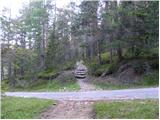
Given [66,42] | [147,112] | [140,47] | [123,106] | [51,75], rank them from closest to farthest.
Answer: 1. [147,112]
2. [123,106]
3. [140,47]
4. [51,75]
5. [66,42]

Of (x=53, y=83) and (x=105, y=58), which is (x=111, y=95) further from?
(x=105, y=58)

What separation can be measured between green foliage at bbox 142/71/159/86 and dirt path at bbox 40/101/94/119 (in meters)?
6.80

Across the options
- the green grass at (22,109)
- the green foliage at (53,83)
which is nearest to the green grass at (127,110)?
the green grass at (22,109)

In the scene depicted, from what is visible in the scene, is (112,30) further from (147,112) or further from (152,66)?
(147,112)

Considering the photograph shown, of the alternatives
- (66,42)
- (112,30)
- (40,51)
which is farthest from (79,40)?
(112,30)

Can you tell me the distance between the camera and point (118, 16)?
14.7m

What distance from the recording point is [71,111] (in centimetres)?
717

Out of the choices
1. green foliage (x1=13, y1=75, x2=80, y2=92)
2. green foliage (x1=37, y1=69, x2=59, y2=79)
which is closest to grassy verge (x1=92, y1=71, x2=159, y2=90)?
green foliage (x1=13, y1=75, x2=80, y2=92)

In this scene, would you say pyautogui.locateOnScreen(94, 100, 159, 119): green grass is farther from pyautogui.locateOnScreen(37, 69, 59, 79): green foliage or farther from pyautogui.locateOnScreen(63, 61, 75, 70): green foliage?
pyautogui.locateOnScreen(63, 61, 75, 70): green foliage

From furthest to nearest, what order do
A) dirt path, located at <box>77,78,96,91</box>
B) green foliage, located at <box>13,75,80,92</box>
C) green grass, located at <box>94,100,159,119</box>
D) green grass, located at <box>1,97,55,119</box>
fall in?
green foliage, located at <box>13,75,80,92</box>, dirt path, located at <box>77,78,96,91</box>, green grass, located at <box>1,97,55,119</box>, green grass, located at <box>94,100,159,119</box>

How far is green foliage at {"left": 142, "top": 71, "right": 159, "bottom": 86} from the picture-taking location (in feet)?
46.6

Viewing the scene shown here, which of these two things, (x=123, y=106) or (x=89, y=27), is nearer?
(x=123, y=106)

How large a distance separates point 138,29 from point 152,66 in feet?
6.44


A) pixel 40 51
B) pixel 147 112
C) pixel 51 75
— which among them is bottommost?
pixel 147 112
